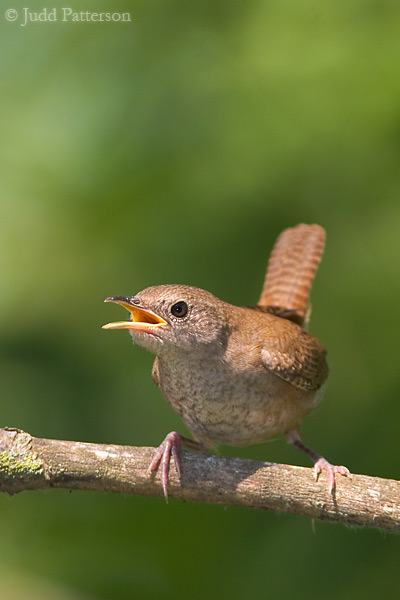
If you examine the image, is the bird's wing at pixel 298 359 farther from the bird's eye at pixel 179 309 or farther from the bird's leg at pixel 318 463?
the bird's eye at pixel 179 309

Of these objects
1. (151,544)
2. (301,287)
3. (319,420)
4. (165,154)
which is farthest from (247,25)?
(151,544)

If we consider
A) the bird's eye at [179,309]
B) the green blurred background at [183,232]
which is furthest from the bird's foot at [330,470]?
the bird's eye at [179,309]

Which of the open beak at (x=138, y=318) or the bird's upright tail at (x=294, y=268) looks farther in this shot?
the bird's upright tail at (x=294, y=268)

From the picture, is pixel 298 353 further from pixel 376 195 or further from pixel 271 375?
pixel 376 195

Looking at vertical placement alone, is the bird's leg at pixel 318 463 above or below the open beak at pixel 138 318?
below

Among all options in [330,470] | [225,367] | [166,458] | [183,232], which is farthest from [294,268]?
[166,458]

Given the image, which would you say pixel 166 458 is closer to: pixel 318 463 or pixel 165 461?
pixel 165 461
